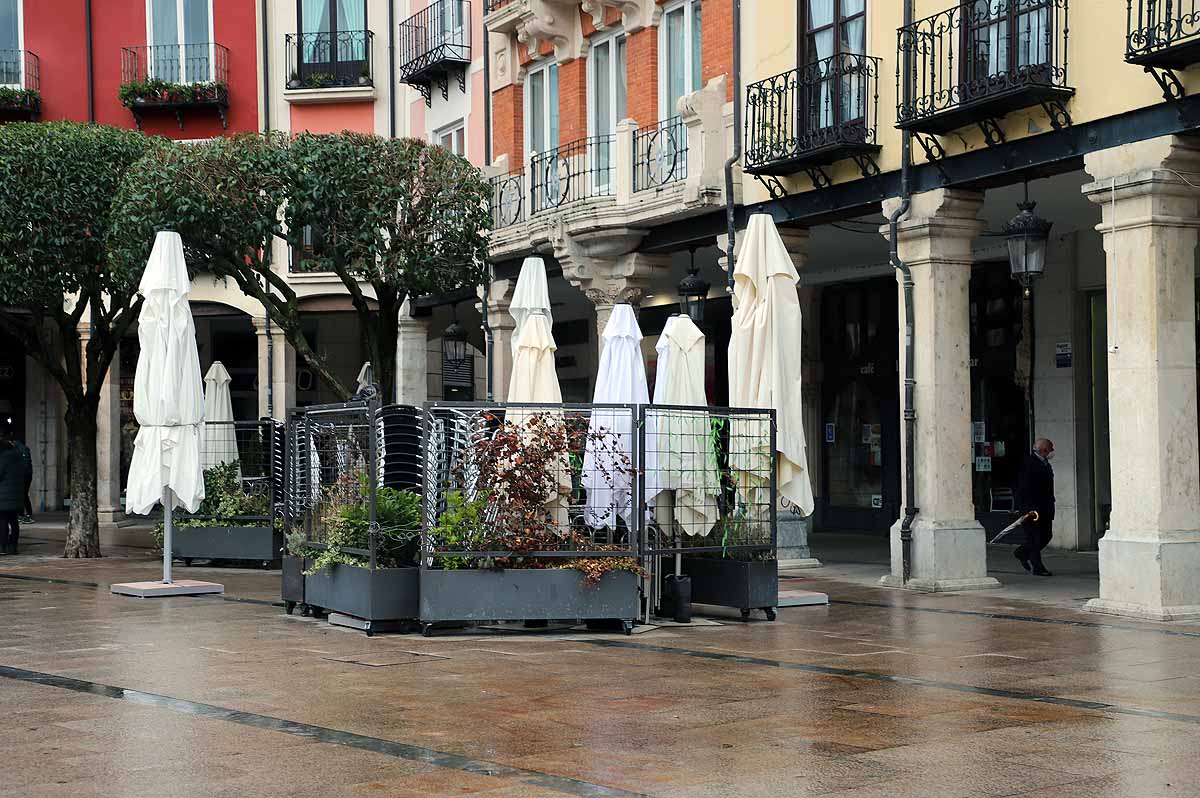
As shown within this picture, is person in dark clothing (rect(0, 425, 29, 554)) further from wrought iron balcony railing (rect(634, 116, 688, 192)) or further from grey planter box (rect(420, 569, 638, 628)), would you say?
grey planter box (rect(420, 569, 638, 628))

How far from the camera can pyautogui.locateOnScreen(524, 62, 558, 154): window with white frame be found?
2381 cm

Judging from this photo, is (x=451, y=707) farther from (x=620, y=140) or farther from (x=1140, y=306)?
(x=620, y=140)

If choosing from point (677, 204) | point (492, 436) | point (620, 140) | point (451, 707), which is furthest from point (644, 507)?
point (620, 140)

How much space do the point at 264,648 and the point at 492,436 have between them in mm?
2335

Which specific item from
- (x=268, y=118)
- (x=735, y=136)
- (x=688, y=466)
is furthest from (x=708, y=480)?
(x=268, y=118)

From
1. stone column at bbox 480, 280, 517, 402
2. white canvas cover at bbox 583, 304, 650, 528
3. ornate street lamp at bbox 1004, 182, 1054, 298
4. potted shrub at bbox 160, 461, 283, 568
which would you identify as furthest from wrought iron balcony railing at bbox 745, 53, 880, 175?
potted shrub at bbox 160, 461, 283, 568

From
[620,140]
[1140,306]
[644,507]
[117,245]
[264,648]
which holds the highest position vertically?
[620,140]

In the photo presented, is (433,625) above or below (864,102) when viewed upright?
below

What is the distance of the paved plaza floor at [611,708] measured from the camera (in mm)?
6668

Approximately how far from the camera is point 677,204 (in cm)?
1939

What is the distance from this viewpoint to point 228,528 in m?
19.9

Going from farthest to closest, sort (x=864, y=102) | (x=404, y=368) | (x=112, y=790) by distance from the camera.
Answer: (x=404, y=368) → (x=864, y=102) → (x=112, y=790)

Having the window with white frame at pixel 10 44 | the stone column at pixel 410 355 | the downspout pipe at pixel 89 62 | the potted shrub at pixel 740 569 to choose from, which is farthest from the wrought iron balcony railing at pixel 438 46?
the potted shrub at pixel 740 569

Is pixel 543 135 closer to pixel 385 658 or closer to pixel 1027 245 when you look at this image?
pixel 1027 245
